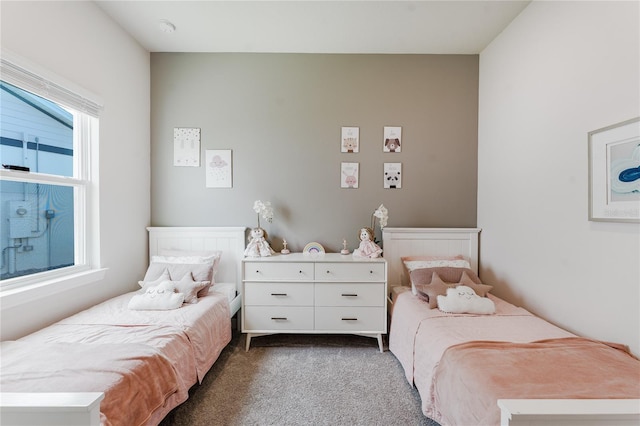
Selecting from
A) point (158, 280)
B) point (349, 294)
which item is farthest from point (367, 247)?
point (158, 280)

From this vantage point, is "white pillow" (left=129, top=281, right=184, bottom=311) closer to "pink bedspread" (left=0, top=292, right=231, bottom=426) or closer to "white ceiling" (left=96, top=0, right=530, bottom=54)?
"pink bedspread" (left=0, top=292, right=231, bottom=426)

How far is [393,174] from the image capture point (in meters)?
2.73

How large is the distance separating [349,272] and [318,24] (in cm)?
211

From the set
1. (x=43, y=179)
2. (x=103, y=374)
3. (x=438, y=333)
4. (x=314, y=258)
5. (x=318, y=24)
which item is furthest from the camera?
(x=314, y=258)

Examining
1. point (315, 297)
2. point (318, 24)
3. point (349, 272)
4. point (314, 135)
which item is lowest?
point (315, 297)

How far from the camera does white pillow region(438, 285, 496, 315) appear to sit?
191cm

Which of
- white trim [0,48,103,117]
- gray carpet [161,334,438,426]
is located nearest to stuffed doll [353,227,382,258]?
gray carpet [161,334,438,426]

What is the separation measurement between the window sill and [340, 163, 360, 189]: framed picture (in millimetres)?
2185

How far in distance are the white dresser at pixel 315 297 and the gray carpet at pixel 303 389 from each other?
0.18m

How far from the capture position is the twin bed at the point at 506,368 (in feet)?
2.90

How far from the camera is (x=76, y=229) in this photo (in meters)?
2.05

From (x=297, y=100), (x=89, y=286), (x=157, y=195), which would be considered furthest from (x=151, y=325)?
(x=297, y=100)

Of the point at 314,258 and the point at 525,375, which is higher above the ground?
the point at 314,258

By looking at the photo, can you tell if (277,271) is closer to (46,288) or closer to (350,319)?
(350,319)
